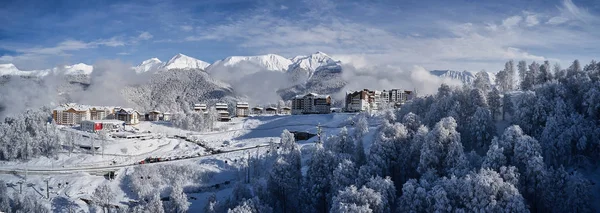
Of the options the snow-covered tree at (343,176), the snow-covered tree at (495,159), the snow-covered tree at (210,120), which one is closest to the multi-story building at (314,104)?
the snow-covered tree at (210,120)

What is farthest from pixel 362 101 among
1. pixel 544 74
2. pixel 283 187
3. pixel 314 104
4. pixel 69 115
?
pixel 69 115

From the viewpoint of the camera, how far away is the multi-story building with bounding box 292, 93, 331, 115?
400 ft

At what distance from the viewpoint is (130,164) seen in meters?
70.8

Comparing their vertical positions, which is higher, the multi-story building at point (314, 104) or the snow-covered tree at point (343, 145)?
the multi-story building at point (314, 104)

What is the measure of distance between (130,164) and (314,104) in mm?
61830

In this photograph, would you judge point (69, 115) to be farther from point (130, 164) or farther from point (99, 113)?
point (130, 164)

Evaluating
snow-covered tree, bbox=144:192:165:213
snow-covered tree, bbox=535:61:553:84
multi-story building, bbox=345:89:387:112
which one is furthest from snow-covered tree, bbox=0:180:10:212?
snow-covered tree, bbox=535:61:553:84

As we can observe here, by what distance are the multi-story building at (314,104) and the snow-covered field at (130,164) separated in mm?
19254

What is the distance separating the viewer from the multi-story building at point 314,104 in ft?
400

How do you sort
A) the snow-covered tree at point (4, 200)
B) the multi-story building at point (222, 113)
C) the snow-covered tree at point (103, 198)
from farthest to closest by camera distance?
the multi-story building at point (222, 113), the snow-covered tree at point (103, 198), the snow-covered tree at point (4, 200)

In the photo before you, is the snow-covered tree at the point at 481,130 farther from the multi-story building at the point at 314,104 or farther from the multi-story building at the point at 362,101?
the multi-story building at the point at 314,104

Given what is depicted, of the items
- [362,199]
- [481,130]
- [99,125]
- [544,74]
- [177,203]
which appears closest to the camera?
[362,199]

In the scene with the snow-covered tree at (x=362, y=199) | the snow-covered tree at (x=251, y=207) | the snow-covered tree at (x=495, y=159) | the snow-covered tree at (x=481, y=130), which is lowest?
the snow-covered tree at (x=251, y=207)

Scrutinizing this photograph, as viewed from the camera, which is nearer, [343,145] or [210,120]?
[343,145]
